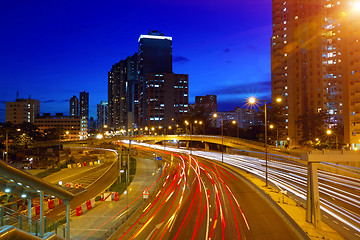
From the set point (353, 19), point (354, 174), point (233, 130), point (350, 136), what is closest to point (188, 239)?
point (354, 174)

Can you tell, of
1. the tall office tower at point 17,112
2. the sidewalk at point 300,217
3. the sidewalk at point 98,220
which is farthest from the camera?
the tall office tower at point 17,112

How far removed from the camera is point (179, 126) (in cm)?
11638

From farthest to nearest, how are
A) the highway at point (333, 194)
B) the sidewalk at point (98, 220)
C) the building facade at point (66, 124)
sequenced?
the building facade at point (66, 124), the highway at point (333, 194), the sidewalk at point (98, 220)

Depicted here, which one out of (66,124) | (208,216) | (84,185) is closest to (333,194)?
(208,216)

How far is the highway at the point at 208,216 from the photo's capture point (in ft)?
49.2

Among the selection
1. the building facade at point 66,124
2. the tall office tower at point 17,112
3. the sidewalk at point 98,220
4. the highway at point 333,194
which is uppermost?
the tall office tower at point 17,112

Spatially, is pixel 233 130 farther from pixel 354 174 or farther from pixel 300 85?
pixel 354 174

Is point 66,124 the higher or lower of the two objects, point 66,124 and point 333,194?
the higher

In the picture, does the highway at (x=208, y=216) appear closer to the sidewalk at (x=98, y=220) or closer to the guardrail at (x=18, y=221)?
the sidewalk at (x=98, y=220)

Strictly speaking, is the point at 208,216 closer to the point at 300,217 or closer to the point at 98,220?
the point at 300,217

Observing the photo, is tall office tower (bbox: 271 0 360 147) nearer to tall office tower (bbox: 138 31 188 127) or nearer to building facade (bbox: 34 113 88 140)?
tall office tower (bbox: 138 31 188 127)

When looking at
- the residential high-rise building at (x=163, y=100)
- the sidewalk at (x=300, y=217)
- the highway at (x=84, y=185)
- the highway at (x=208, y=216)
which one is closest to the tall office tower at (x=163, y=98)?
the residential high-rise building at (x=163, y=100)

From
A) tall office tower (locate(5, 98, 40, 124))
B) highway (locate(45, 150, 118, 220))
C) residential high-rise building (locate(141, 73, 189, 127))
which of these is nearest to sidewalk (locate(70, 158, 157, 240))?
highway (locate(45, 150, 118, 220))

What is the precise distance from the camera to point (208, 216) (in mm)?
18234
